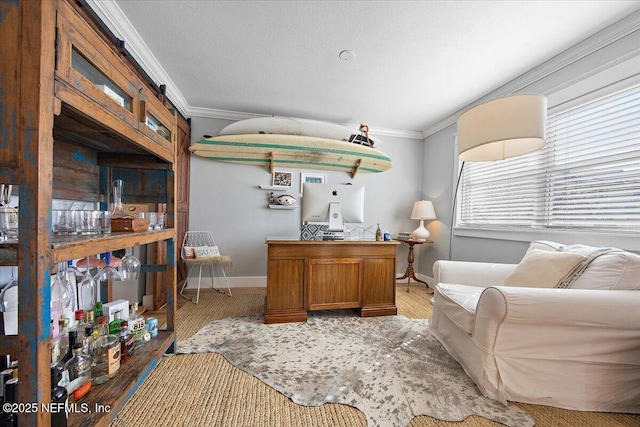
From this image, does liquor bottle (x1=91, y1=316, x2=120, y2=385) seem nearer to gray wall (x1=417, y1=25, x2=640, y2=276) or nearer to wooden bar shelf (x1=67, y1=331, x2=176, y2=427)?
wooden bar shelf (x1=67, y1=331, x2=176, y2=427)

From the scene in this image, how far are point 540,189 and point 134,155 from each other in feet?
11.7

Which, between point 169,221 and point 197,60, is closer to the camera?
point 169,221

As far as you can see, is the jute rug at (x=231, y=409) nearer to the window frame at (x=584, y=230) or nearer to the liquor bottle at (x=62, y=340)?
the liquor bottle at (x=62, y=340)

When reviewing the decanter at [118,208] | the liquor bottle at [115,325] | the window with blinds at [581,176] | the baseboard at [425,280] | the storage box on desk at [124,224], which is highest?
the window with blinds at [581,176]

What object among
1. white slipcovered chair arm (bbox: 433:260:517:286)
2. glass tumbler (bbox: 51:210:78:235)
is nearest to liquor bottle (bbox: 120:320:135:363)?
glass tumbler (bbox: 51:210:78:235)

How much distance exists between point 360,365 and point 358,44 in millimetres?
2554

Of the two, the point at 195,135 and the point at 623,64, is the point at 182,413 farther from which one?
the point at 623,64

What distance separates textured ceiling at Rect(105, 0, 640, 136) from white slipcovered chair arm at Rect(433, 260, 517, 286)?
1.89 m

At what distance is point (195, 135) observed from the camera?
3.60m

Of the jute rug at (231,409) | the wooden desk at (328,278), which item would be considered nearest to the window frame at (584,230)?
the jute rug at (231,409)

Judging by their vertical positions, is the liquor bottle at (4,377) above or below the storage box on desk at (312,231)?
below

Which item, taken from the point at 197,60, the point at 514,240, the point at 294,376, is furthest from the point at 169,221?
the point at 514,240

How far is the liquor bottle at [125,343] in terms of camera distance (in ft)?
4.66

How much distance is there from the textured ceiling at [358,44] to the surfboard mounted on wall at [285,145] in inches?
13.3
